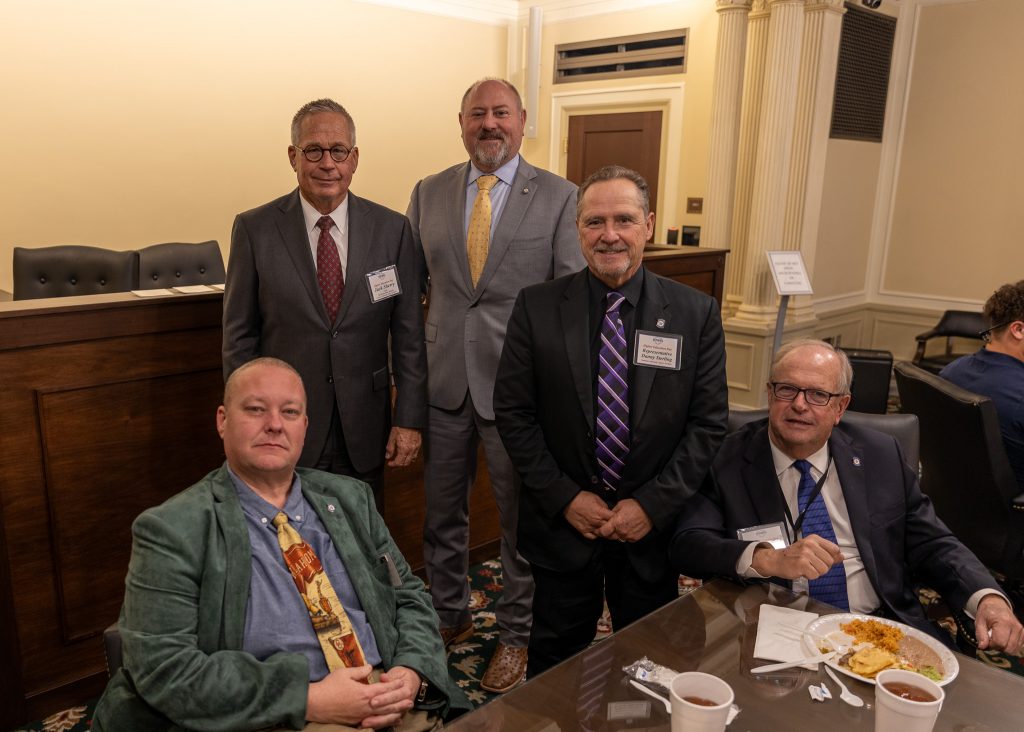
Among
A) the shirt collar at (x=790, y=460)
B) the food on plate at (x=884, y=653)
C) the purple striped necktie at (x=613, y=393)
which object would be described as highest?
the purple striped necktie at (x=613, y=393)

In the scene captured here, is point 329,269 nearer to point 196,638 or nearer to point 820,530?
point 196,638

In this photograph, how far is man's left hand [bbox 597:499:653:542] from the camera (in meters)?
1.81

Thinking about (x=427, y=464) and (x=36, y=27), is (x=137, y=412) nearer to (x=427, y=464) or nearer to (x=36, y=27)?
(x=427, y=464)

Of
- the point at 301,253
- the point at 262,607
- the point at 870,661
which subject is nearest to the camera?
the point at 870,661

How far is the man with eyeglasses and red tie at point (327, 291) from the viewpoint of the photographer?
6.78 feet

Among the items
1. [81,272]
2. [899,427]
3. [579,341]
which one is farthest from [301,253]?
[81,272]

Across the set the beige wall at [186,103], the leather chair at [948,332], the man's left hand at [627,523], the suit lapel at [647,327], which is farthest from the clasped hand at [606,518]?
the beige wall at [186,103]

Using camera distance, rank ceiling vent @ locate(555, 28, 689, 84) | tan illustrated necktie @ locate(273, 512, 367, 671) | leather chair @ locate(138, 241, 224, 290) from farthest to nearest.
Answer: ceiling vent @ locate(555, 28, 689, 84), leather chair @ locate(138, 241, 224, 290), tan illustrated necktie @ locate(273, 512, 367, 671)

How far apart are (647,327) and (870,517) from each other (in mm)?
669

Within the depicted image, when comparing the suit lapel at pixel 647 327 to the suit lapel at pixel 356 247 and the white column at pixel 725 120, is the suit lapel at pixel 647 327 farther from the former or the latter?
the white column at pixel 725 120

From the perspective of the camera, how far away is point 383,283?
2158 millimetres

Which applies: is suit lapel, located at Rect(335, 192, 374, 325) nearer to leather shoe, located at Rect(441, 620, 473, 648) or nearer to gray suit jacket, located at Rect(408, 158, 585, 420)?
gray suit jacket, located at Rect(408, 158, 585, 420)

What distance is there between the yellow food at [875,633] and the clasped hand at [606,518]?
1.65ft

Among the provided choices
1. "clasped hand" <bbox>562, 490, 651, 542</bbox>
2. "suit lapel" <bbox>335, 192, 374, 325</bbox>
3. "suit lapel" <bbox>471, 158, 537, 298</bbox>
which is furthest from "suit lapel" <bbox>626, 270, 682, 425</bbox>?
"suit lapel" <bbox>335, 192, 374, 325</bbox>
